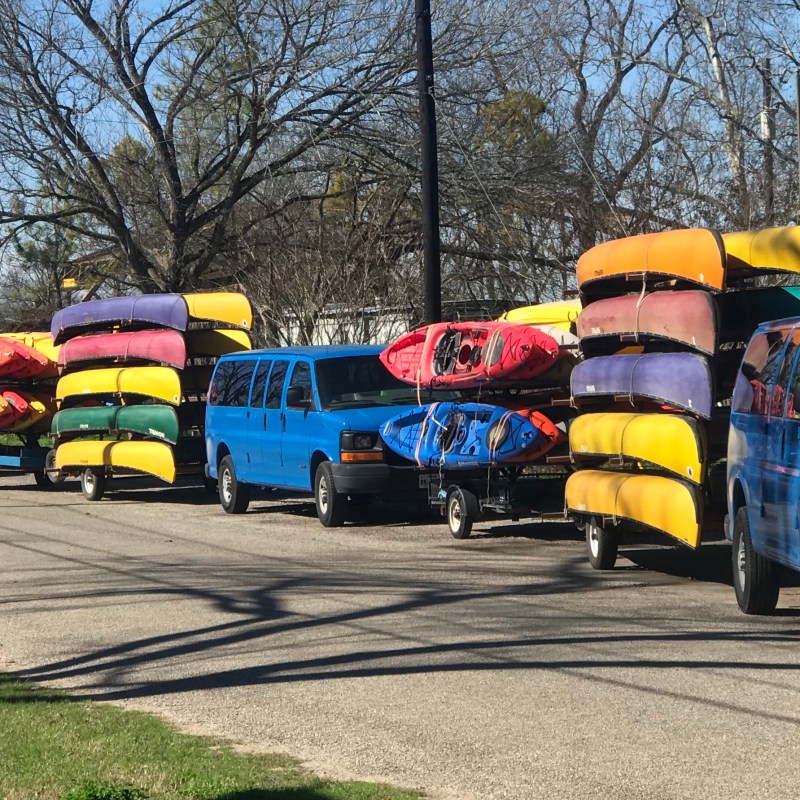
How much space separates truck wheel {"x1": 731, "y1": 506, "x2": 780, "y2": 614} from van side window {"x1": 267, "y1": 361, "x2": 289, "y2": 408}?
28.6 ft

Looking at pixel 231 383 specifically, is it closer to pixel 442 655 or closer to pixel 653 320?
pixel 653 320

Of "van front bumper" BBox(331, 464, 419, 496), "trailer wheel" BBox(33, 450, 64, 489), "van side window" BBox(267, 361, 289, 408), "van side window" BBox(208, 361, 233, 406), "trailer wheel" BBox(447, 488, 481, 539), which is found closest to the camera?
"trailer wheel" BBox(447, 488, 481, 539)

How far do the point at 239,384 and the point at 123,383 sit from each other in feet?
7.99

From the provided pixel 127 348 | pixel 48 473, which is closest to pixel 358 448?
pixel 127 348

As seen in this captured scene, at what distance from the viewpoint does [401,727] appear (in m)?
6.64

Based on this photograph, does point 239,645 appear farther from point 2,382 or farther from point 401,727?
point 2,382

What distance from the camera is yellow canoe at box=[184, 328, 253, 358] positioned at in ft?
66.6

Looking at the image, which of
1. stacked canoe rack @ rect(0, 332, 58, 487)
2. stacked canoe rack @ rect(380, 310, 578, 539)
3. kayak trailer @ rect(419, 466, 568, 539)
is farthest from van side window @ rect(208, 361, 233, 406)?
stacked canoe rack @ rect(0, 332, 58, 487)

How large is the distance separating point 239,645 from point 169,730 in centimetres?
244

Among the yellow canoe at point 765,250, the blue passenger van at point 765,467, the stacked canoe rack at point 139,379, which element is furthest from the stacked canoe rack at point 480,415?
the stacked canoe rack at point 139,379

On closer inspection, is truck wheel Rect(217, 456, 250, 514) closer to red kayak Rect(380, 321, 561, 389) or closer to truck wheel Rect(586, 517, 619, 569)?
red kayak Rect(380, 321, 561, 389)

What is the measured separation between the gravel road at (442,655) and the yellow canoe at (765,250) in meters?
2.57

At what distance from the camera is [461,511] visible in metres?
15.2

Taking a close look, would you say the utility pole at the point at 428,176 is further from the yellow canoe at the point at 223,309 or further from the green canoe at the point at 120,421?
the green canoe at the point at 120,421
